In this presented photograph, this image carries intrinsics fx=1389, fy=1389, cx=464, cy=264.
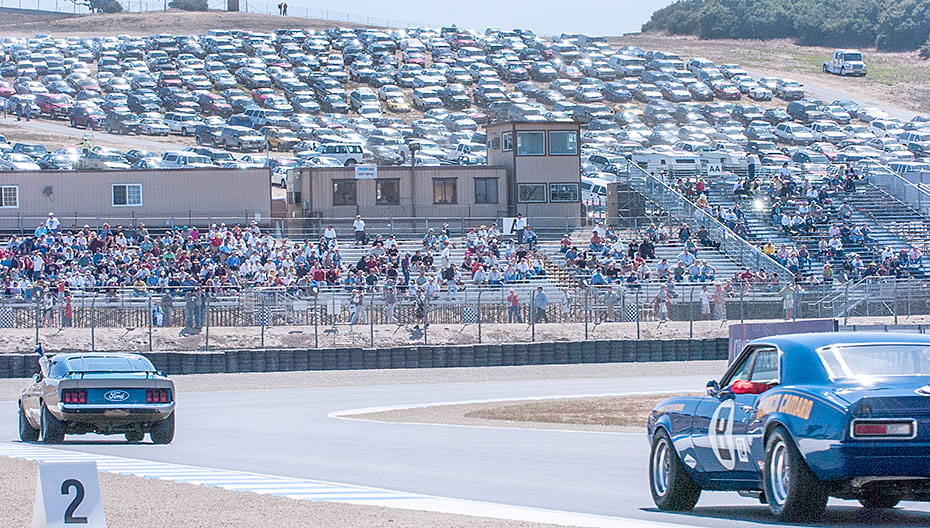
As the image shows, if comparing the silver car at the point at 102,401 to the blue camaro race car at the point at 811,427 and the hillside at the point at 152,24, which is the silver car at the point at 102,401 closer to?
the blue camaro race car at the point at 811,427

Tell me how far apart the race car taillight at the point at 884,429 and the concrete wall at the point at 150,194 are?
4414 centimetres

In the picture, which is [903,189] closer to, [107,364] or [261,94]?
[107,364]

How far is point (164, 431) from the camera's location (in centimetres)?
1922

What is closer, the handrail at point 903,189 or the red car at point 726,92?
the handrail at point 903,189

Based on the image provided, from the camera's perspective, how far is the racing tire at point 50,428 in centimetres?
1884

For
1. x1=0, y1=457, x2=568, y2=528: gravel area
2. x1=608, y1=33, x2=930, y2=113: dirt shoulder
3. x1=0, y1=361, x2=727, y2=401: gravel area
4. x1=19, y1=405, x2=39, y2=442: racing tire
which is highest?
x1=608, y1=33, x2=930, y2=113: dirt shoulder

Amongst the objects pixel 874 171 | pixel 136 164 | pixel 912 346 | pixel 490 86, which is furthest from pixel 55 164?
pixel 912 346

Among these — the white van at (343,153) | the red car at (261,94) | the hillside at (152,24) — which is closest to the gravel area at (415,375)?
the white van at (343,153)

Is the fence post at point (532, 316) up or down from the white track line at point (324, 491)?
down

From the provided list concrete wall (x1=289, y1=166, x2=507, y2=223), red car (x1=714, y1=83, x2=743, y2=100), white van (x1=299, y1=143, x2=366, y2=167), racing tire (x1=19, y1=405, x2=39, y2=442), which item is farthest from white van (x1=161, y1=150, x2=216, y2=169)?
red car (x1=714, y1=83, x2=743, y2=100)

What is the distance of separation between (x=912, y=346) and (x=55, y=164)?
181 feet

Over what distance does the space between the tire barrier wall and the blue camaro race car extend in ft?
83.8

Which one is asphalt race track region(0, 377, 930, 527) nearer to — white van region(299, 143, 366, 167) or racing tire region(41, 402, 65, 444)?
racing tire region(41, 402, 65, 444)

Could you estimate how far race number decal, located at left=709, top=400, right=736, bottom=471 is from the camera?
10.4 meters
